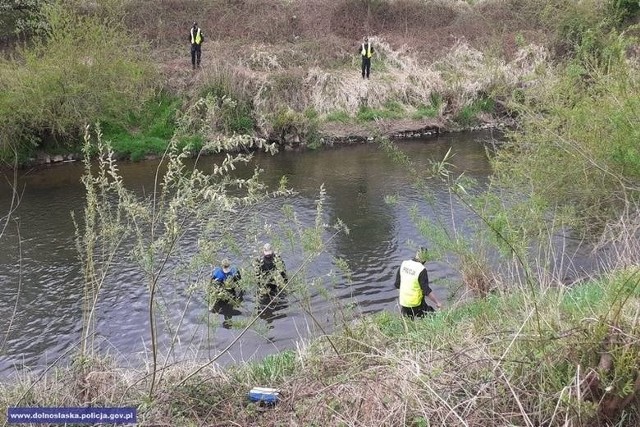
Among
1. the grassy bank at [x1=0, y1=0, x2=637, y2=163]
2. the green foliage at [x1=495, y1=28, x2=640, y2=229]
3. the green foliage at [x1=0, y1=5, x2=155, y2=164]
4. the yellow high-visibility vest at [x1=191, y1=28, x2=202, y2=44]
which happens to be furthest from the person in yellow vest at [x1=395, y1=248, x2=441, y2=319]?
the yellow high-visibility vest at [x1=191, y1=28, x2=202, y2=44]

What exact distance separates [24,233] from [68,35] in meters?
11.1

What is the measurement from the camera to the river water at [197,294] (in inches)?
406

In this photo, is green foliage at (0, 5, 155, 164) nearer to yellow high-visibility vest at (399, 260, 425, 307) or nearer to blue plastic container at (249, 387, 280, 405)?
yellow high-visibility vest at (399, 260, 425, 307)

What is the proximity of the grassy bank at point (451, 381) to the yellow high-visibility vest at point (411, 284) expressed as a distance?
397cm

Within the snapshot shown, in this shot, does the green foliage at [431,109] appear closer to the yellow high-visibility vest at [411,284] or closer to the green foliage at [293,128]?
the green foliage at [293,128]

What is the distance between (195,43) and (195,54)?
3.72 feet

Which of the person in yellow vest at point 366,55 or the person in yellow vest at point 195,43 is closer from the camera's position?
the person in yellow vest at point 195,43

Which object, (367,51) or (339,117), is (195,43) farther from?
(367,51)

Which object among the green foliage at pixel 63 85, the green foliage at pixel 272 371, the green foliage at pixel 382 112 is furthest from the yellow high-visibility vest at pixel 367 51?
the green foliage at pixel 272 371

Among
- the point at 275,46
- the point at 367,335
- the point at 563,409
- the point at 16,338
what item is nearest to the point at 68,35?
the point at 275,46

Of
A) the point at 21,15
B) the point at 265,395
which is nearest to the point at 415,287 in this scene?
the point at 265,395

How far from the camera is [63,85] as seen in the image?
77.5ft

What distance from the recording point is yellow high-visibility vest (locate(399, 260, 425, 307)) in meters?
10.5

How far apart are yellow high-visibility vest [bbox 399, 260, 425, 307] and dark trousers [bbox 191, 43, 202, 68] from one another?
22.5m
